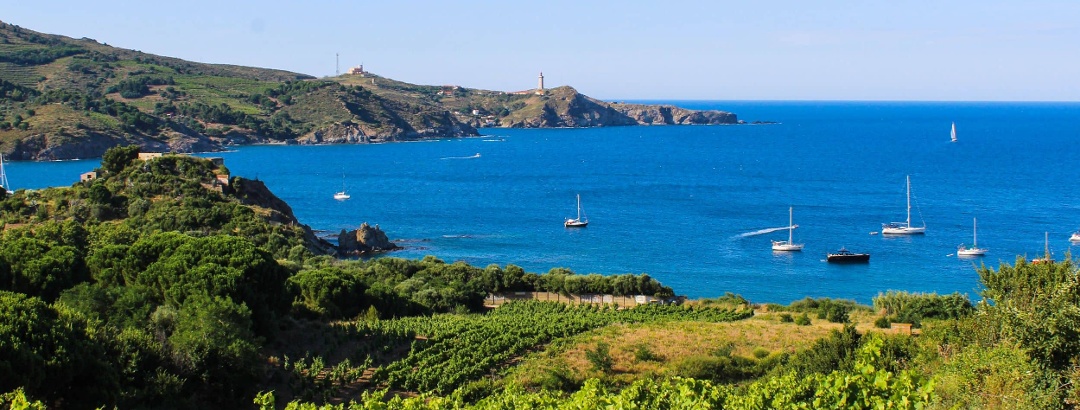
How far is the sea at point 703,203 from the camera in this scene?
51.5m

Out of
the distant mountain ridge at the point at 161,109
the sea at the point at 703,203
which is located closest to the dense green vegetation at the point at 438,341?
the sea at the point at 703,203

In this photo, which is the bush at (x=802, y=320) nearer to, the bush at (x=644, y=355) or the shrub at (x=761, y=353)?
the shrub at (x=761, y=353)

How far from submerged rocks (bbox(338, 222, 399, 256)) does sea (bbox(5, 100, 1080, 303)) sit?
61.2 inches

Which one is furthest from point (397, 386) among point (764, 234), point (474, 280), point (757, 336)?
point (764, 234)

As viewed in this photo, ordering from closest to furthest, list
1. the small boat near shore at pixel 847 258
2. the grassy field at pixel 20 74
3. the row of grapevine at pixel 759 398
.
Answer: the row of grapevine at pixel 759 398
the small boat near shore at pixel 847 258
the grassy field at pixel 20 74

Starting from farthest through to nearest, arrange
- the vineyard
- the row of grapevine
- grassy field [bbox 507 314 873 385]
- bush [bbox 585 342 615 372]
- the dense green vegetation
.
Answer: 1. bush [bbox 585 342 615 372]
2. grassy field [bbox 507 314 873 385]
3. the vineyard
4. the dense green vegetation
5. the row of grapevine

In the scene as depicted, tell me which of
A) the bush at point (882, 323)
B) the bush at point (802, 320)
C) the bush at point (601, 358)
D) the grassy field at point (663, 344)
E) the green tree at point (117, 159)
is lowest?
the bush at point (802, 320)

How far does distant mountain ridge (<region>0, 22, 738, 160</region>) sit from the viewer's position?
347ft

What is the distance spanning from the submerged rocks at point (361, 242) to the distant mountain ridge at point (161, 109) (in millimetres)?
59678

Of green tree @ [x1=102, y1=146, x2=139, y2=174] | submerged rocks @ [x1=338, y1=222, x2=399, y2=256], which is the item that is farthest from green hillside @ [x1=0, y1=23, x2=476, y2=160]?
submerged rocks @ [x1=338, y1=222, x2=399, y2=256]

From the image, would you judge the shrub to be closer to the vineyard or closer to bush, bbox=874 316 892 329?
the vineyard

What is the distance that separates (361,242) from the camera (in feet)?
177

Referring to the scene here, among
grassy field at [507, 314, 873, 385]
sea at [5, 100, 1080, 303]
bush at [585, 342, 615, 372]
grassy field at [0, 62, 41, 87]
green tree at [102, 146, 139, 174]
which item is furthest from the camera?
grassy field at [0, 62, 41, 87]

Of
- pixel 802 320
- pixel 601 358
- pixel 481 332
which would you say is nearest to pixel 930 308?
pixel 802 320
